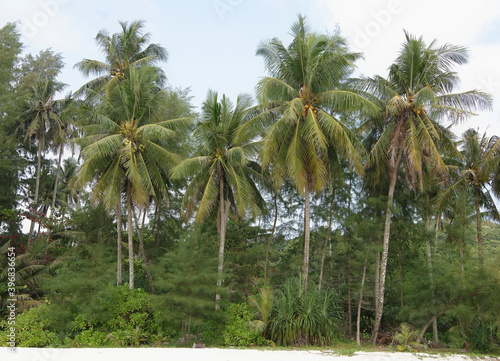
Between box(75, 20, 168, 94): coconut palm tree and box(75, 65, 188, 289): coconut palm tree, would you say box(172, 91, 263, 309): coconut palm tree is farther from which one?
box(75, 20, 168, 94): coconut palm tree

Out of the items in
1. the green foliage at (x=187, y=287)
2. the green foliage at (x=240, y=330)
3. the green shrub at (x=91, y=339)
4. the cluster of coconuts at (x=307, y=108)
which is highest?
the cluster of coconuts at (x=307, y=108)

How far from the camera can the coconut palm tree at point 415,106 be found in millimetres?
15875

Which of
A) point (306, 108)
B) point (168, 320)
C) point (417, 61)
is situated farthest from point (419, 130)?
point (168, 320)

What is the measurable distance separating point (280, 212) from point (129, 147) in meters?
8.64

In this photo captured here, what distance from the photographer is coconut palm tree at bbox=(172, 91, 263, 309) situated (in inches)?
623

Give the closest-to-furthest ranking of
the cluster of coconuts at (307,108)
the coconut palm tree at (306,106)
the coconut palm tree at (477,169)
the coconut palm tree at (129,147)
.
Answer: the coconut palm tree at (306,106) < the cluster of coconuts at (307,108) < the coconut palm tree at (129,147) < the coconut palm tree at (477,169)

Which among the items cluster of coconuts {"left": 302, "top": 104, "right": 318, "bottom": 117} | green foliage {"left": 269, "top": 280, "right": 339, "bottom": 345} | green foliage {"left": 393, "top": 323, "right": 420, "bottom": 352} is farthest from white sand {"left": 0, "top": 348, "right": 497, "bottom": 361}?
cluster of coconuts {"left": 302, "top": 104, "right": 318, "bottom": 117}

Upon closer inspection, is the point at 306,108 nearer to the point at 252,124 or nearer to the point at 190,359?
the point at 252,124

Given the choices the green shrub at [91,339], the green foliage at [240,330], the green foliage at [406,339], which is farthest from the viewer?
the green foliage at [406,339]

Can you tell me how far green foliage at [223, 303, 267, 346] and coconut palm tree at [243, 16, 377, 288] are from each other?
2.51 meters

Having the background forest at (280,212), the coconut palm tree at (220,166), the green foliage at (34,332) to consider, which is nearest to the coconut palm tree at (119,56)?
the background forest at (280,212)

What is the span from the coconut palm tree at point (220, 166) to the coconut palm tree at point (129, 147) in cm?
108

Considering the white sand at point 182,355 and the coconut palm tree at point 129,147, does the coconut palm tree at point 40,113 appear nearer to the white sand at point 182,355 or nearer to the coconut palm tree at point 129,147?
the coconut palm tree at point 129,147

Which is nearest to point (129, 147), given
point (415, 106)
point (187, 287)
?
point (187, 287)
